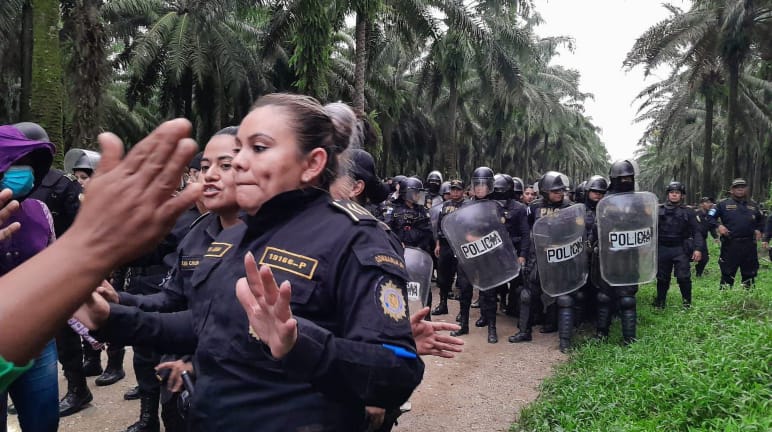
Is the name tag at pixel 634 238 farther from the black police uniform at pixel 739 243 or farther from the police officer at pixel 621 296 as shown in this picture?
the black police uniform at pixel 739 243

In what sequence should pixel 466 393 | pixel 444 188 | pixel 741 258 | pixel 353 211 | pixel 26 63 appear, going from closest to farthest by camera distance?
1. pixel 353 211
2. pixel 466 393
3. pixel 741 258
4. pixel 444 188
5. pixel 26 63

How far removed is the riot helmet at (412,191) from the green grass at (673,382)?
11.2ft

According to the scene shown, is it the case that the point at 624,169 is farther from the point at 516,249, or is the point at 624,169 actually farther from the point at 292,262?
the point at 292,262

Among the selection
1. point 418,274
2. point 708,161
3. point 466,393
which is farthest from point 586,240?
point 708,161

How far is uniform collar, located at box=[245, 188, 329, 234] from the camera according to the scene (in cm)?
149

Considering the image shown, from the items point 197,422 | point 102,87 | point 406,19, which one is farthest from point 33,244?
point 406,19

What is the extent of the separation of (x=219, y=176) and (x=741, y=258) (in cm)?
889

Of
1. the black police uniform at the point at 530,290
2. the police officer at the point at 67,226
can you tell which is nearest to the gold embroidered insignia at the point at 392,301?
the police officer at the point at 67,226

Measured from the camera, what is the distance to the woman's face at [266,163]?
1506 mm

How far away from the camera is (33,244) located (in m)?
2.59

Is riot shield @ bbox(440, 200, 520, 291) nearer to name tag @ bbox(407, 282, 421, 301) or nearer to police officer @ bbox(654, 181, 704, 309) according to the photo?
name tag @ bbox(407, 282, 421, 301)

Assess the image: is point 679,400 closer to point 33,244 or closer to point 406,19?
point 33,244

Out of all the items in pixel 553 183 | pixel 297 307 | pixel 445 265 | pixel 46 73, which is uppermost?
pixel 46 73

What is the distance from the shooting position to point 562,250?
609 centimetres
